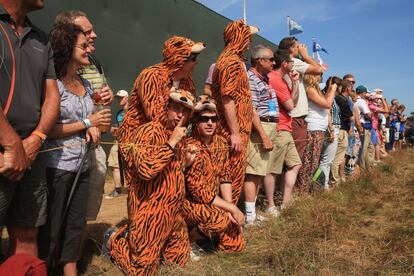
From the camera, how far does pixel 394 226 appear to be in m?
3.27

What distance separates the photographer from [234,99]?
3025mm

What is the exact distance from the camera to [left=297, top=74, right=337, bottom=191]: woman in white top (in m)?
4.47

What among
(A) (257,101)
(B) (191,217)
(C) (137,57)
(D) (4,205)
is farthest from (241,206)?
(C) (137,57)

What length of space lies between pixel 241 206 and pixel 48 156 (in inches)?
101

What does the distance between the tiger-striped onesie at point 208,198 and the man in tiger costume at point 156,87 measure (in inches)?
17.0

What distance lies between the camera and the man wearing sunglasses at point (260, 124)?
3385 mm

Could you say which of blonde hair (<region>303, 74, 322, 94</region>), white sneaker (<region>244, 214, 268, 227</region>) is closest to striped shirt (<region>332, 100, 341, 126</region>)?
blonde hair (<region>303, 74, 322, 94</region>)

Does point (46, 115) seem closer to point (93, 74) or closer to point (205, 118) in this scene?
point (93, 74)

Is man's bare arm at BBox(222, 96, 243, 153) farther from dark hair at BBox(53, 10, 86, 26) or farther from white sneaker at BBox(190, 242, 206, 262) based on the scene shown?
dark hair at BBox(53, 10, 86, 26)

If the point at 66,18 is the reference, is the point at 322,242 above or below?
below

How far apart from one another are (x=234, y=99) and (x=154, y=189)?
1146 mm

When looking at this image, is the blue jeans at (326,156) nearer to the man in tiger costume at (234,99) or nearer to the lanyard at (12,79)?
the man in tiger costume at (234,99)

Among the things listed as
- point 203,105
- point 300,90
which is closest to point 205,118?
point 203,105

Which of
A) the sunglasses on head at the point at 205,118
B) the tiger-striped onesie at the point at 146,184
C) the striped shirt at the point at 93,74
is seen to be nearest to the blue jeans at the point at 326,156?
the sunglasses on head at the point at 205,118
